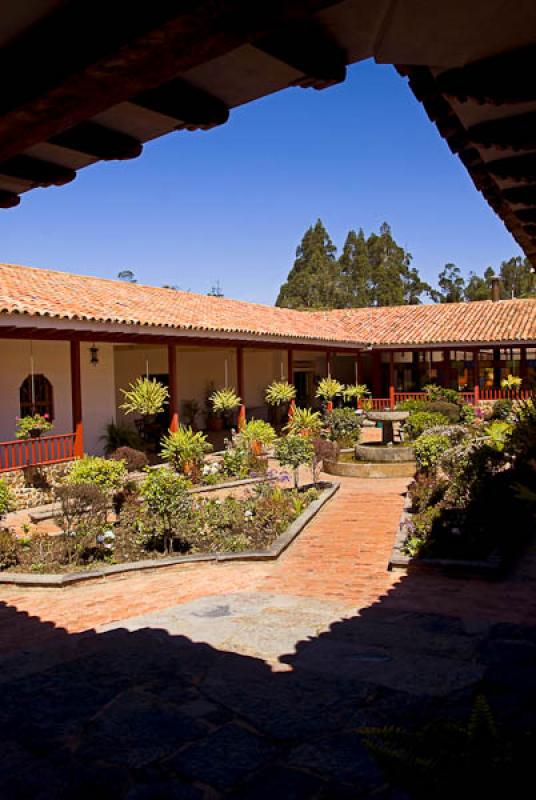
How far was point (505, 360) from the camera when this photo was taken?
2631 centimetres

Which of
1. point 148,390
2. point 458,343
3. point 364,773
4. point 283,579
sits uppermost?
point 458,343

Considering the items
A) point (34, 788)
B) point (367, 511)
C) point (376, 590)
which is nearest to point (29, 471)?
point (367, 511)

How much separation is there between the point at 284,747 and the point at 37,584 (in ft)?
16.2

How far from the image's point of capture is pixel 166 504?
342 inches

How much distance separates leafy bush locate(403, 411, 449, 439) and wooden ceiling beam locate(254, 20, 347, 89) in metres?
16.3

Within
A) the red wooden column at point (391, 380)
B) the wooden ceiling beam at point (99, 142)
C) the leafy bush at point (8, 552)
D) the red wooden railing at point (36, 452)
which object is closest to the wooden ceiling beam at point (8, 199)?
the wooden ceiling beam at point (99, 142)

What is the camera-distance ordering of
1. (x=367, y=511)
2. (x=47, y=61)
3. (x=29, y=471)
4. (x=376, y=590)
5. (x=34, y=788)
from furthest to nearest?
1. (x=29, y=471)
2. (x=367, y=511)
3. (x=376, y=590)
4. (x=34, y=788)
5. (x=47, y=61)

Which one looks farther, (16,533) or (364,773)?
(16,533)

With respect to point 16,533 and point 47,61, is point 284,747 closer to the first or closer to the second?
point 47,61

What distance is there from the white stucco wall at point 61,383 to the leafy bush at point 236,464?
10.8 feet

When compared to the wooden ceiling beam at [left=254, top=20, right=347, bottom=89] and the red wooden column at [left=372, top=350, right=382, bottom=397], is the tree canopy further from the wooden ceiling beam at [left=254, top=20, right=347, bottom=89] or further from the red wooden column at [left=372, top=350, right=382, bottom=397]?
the wooden ceiling beam at [left=254, top=20, right=347, bottom=89]

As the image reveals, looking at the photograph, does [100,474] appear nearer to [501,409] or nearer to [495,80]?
[495,80]

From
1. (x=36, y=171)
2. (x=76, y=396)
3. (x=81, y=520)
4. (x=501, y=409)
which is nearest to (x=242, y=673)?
(x=36, y=171)

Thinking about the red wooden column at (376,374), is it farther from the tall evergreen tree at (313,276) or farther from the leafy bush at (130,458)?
the tall evergreen tree at (313,276)
